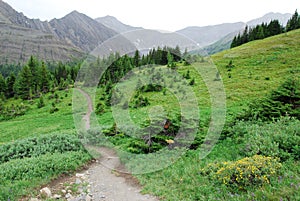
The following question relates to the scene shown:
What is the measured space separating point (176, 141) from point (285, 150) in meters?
5.33

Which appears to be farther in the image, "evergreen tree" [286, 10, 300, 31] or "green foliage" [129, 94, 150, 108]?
"evergreen tree" [286, 10, 300, 31]

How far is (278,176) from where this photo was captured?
6.96 metres

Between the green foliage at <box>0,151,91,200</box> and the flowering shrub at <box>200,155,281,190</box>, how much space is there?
7042mm

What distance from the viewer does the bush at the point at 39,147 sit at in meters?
12.5

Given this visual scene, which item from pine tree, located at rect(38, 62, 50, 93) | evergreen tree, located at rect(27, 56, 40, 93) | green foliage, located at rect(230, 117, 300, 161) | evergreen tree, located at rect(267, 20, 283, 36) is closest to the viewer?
green foliage, located at rect(230, 117, 300, 161)

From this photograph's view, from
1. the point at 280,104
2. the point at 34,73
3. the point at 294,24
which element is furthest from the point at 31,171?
the point at 294,24

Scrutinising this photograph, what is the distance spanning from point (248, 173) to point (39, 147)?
11.9 meters

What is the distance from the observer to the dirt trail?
318 inches

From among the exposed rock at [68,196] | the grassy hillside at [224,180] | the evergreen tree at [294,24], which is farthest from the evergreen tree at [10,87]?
the evergreen tree at [294,24]

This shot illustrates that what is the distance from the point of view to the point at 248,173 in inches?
277

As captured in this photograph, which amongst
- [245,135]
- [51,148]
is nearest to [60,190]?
[51,148]

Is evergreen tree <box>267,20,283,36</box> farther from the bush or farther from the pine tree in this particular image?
the bush

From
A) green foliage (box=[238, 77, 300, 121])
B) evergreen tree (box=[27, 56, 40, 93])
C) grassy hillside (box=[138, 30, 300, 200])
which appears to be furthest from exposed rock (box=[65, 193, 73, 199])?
evergreen tree (box=[27, 56, 40, 93])

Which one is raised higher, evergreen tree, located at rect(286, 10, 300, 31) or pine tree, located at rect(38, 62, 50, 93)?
evergreen tree, located at rect(286, 10, 300, 31)
